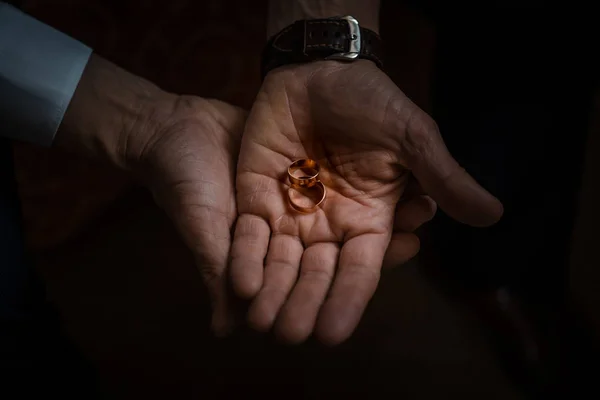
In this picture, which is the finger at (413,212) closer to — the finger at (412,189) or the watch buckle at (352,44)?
the finger at (412,189)

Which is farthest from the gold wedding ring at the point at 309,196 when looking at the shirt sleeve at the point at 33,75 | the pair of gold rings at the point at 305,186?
the shirt sleeve at the point at 33,75

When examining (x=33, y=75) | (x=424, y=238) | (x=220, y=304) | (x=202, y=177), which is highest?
(x=33, y=75)

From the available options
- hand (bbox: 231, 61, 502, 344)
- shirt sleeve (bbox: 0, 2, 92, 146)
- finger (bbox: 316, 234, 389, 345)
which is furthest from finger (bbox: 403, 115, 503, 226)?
shirt sleeve (bbox: 0, 2, 92, 146)

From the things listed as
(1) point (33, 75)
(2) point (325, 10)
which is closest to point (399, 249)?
(2) point (325, 10)

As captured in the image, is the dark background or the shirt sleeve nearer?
the shirt sleeve

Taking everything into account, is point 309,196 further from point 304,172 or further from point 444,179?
point 444,179

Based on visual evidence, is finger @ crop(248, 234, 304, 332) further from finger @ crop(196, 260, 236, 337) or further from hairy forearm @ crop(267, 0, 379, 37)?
hairy forearm @ crop(267, 0, 379, 37)
